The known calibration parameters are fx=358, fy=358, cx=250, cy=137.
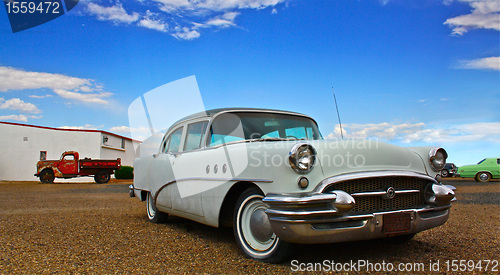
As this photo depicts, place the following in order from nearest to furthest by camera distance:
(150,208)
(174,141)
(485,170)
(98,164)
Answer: (174,141)
(150,208)
(485,170)
(98,164)

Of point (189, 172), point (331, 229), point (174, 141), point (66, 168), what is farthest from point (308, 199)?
point (66, 168)

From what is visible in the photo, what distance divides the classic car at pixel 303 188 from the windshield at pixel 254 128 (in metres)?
0.01

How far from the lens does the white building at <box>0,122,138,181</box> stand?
28.2m

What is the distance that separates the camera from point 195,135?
14.8 feet

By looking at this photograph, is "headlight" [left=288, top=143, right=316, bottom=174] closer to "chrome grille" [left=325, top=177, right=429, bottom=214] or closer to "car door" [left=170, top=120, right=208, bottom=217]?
"chrome grille" [left=325, top=177, right=429, bottom=214]

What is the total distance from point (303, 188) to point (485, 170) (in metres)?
21.1

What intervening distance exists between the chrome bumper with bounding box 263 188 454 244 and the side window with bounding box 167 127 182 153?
248 cm

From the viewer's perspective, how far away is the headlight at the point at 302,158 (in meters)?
2.81

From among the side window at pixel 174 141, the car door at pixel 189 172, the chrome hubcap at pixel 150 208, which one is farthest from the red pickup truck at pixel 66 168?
the car door at pixel 189 172

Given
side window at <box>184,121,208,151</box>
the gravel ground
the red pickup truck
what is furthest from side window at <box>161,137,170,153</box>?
the red pickup truck

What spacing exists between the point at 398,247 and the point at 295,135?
1.64m

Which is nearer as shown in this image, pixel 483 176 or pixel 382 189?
pixel 382 189

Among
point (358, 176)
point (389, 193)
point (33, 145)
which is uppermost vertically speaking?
point (33, 145)

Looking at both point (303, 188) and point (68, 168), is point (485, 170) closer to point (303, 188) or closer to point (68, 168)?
point (303, 188)
